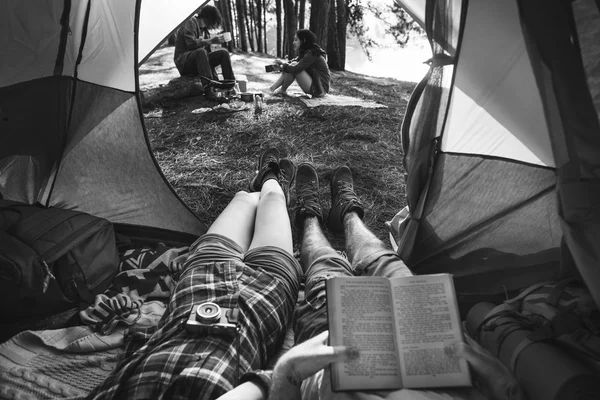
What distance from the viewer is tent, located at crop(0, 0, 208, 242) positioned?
1.88 m

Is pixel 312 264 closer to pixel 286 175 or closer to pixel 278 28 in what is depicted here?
pixel 286 175

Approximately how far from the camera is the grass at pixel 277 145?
2.58 meters

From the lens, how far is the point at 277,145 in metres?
3.36

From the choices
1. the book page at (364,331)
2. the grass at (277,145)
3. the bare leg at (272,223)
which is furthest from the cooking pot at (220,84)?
the book page at (364,331)

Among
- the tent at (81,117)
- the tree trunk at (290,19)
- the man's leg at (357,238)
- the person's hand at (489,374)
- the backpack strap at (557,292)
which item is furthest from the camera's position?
the tree trunk at (290,19)

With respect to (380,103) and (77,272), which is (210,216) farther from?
(380,103)

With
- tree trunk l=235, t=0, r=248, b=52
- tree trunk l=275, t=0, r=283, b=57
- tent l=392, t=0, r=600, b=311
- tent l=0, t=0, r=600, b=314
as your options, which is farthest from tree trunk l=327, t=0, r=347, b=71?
tree trunk l=235, t=0, r=248, b=52

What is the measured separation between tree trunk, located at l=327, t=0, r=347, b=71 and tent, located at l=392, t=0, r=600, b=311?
535 centimetres

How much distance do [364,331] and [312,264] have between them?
63cm

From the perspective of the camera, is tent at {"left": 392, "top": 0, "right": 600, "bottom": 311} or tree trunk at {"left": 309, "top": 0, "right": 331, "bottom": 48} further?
tree trunk at {"left": 309, "top": 0, "right": 331, "bottom": 48}

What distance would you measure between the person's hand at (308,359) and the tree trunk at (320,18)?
623 cm

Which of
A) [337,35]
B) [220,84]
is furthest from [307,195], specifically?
[337,35]

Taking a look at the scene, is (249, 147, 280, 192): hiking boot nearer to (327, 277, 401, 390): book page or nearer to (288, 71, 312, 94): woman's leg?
(327, 277, 401, 390): book page

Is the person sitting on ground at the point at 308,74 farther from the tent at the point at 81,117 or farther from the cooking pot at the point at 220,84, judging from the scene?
the tent at the point at 81,117
